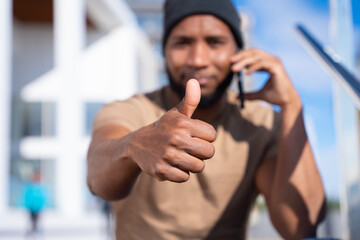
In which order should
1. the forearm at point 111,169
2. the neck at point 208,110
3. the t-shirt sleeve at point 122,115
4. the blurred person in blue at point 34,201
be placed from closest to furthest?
the forearm at point 111,169 → the t-shirt sleeve at point 122,115 → the neck at point 208,110 → the blurred person in blue at point 34,201

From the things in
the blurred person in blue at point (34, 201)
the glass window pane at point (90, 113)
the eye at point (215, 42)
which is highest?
the eye at point (215, 42)

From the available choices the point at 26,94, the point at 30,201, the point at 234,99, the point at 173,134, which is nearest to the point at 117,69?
the point at 26,94

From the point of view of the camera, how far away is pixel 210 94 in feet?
5.38

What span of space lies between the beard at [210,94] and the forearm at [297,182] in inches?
10.3

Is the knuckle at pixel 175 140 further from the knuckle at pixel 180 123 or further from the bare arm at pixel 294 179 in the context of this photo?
the bare arm at pixel 294 179

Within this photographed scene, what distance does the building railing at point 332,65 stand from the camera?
1.14 metres

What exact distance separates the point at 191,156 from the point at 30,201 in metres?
6.86

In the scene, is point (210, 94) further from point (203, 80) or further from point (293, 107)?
point (293, 107)

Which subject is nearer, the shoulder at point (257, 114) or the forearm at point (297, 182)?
the forearm at point (297, 182)

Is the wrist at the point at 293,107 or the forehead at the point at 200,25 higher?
the forehead at the point at 200,25

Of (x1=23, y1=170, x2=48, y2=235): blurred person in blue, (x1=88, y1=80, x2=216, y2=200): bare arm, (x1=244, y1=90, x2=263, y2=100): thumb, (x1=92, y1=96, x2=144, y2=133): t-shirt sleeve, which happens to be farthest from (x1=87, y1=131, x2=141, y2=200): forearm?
(x1=23, y1=170, x2=48, y2=235): blurred person in blue

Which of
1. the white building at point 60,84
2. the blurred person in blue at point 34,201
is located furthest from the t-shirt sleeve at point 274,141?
the white building at point 60,84

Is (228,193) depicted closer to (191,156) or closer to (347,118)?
(347,118)

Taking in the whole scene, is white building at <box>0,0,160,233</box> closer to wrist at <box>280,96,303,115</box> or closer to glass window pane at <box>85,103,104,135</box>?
glass window pane at <box>85,103,104,135</box>
